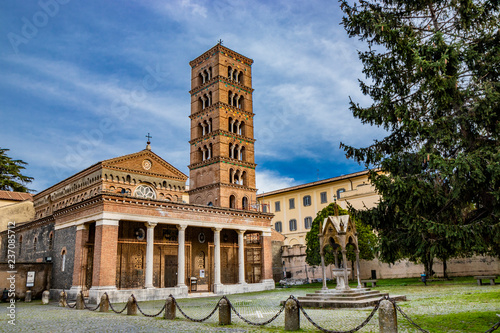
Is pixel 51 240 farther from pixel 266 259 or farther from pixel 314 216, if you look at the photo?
pixel 314 216

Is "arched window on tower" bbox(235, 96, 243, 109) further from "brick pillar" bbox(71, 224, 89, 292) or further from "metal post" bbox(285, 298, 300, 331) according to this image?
"metal post" bbox(285, 298, 300, 331)

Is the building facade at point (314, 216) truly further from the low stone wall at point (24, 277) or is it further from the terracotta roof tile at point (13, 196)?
the terracotta roof tile at point (13, 196)

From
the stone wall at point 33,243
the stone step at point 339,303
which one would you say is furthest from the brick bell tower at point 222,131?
the stone step at point 339,303

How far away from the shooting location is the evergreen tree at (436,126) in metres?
9.43

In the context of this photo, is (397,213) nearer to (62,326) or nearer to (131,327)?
(131,327)

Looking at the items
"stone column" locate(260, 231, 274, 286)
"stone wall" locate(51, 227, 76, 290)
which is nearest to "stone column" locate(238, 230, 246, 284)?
"stone column" locate(260, 231, 274, 286)

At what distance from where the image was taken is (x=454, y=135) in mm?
10125

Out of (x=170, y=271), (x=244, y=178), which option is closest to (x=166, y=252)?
(x=170, y=271)

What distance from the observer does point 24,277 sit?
26000 mm

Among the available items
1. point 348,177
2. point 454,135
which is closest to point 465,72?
point 454,135

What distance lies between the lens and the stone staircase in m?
14.5

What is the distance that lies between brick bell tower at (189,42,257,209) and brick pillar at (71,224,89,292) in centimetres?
1117

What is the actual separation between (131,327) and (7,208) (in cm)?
3350

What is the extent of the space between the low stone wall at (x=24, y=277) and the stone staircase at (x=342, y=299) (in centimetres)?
1963
